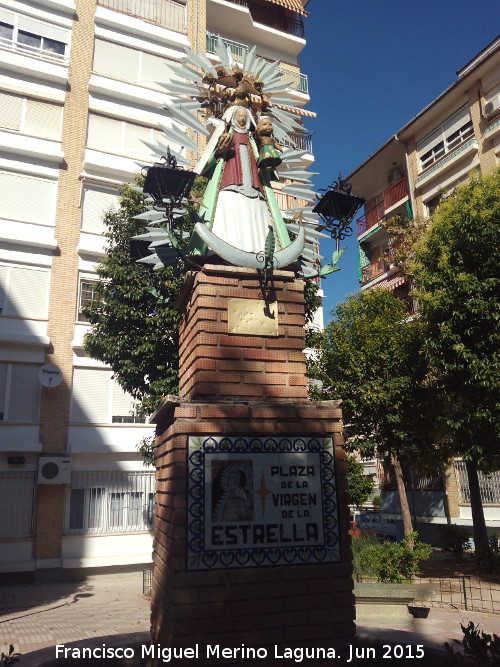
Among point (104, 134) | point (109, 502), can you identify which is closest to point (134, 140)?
point (104, 134)

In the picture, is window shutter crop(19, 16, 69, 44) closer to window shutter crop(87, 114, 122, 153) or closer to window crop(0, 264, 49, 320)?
window shutter crop(87, 114, 122, 153)

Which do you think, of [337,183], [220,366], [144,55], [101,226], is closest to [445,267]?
[337,183]

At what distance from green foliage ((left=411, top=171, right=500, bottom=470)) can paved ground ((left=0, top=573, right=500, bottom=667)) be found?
4.59m

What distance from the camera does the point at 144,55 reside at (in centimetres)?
2100

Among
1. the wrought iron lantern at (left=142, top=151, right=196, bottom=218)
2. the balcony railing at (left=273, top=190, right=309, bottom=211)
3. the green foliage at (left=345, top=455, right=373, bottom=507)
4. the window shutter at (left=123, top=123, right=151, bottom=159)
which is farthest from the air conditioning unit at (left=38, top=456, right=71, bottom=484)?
the wrought iron lantern at (left=142, top=151, right=196, bottom=218)

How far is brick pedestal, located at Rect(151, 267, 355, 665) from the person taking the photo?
385 cm

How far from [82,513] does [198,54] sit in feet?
48.0

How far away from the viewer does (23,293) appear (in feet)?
56.9

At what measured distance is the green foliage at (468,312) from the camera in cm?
1277

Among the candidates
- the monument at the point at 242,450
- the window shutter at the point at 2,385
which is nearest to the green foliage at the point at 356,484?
the monument at the point at 242,450

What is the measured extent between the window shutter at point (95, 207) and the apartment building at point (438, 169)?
34.8 feet

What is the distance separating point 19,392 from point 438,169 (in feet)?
63.1

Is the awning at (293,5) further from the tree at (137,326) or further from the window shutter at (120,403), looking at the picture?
the window shutter at (120,403)

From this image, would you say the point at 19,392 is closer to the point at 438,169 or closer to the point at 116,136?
the point at 116,136
